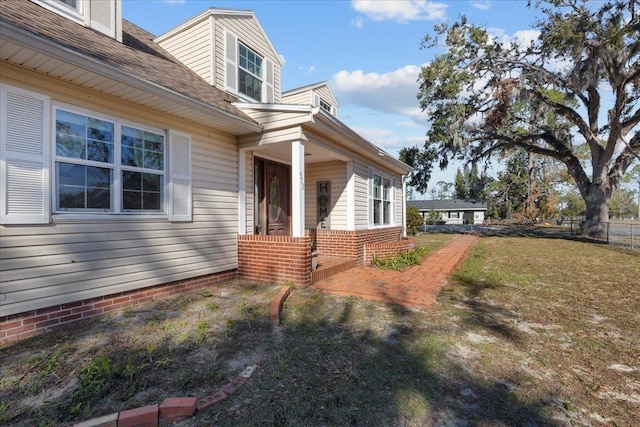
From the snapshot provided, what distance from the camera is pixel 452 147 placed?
1672cm

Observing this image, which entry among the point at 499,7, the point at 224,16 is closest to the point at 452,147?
the point at 499,7

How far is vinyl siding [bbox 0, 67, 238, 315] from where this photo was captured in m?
3.35

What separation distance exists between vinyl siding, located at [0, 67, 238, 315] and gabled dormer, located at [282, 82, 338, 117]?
553 centimetres

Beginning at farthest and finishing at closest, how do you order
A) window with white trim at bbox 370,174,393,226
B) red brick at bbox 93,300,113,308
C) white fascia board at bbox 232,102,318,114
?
1. window with white trim at bbox 370,174,393,226
2. white fascia board at bbox 232,102,318,114
3. red brick at bbox 93,300,113,308

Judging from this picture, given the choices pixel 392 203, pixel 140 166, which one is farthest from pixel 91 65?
pixel 392 203

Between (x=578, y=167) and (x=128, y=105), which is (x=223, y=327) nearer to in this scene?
(x=128, y=105)

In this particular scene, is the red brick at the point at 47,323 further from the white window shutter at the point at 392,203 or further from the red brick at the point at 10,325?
the white window shutter at the point at 392,203

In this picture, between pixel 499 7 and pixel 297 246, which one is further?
pixel 499 7

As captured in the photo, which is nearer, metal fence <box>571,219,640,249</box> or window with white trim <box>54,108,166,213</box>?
window with white trim <box>54,108,166,213</box>

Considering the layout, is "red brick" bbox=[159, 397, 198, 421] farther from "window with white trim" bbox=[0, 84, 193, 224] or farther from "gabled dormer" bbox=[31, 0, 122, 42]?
"gabled dormer" bbox=[31, 0, 122, 42]

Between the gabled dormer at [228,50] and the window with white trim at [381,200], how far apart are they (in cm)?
401

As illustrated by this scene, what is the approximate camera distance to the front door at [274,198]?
701 cm

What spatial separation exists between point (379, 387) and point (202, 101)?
14.8 ft

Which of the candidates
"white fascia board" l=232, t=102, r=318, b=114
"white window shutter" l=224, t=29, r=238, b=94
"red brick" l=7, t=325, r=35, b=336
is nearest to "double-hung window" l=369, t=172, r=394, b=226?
"white fascia board" l=232, t=102, r=318, b=114
